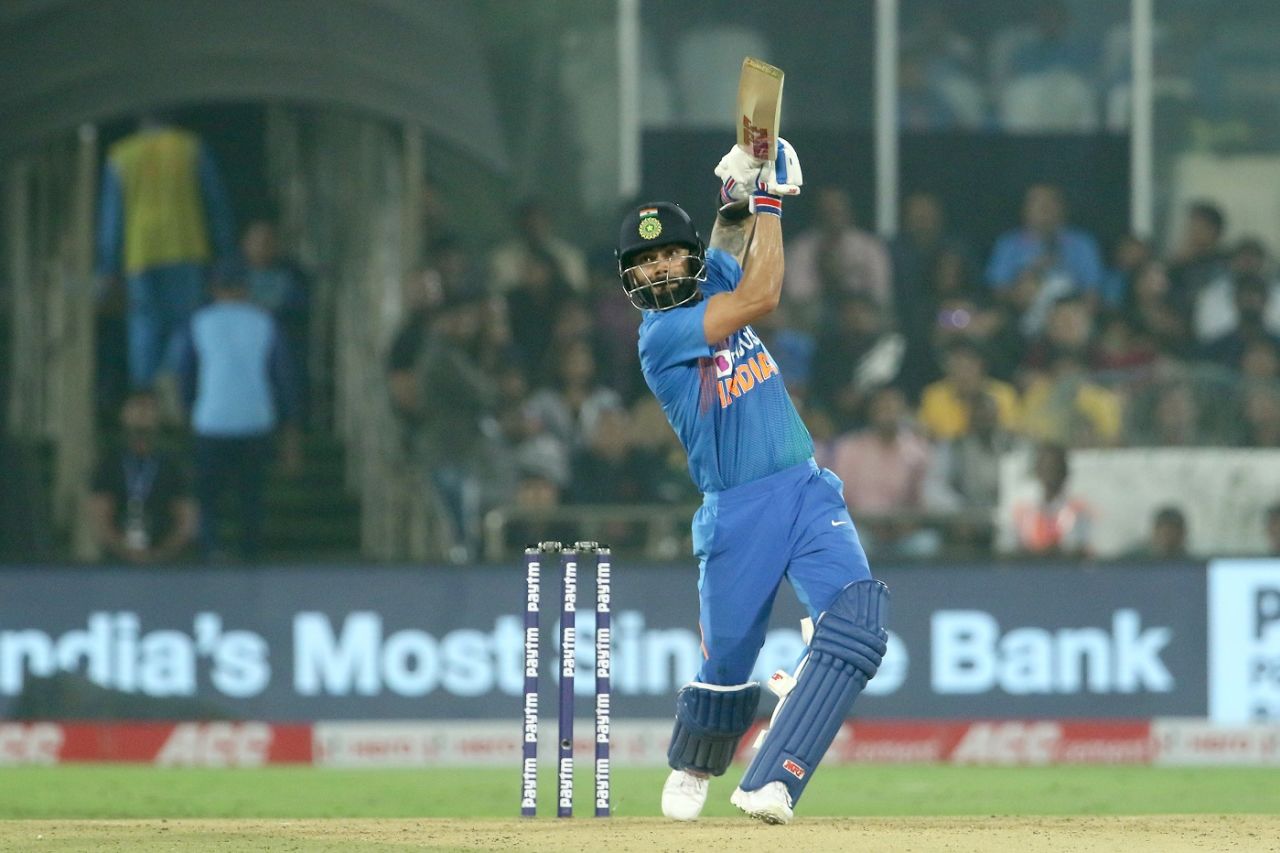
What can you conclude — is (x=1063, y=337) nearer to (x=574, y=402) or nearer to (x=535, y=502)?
(x=574, y=402)

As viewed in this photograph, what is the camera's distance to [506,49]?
51.4 ft

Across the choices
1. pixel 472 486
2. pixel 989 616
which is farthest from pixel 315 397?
pixel 989 616

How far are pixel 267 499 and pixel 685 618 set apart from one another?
3.86 meters

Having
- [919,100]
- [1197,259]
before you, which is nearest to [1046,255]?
[1197,259]

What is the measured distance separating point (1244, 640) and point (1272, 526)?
1.16 metres

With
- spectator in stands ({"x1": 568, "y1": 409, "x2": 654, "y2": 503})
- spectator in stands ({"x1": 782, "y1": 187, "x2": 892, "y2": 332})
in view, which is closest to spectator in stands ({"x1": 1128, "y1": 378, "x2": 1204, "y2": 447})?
spectator in stands ({"x1": 782, "y1": 187, "x2": 892, "y2": 332})

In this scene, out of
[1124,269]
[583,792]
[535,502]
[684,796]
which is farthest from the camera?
[1124,269]

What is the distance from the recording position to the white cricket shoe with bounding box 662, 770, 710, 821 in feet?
24.5

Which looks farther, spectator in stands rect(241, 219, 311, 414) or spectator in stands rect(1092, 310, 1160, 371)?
spectator in stands rect(241, 219, 311, 414)

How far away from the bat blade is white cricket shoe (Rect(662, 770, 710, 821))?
2.05 metres

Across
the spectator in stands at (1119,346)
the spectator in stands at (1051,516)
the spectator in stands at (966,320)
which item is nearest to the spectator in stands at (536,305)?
the spectator in stands at (966,320)

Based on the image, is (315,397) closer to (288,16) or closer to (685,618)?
(288,16)

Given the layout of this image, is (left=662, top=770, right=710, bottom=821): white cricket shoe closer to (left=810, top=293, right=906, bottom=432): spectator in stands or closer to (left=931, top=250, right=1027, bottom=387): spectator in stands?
(left=810, top=293, right=906, bottom=432): spectator in stands

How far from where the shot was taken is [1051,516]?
12422 millimetres
